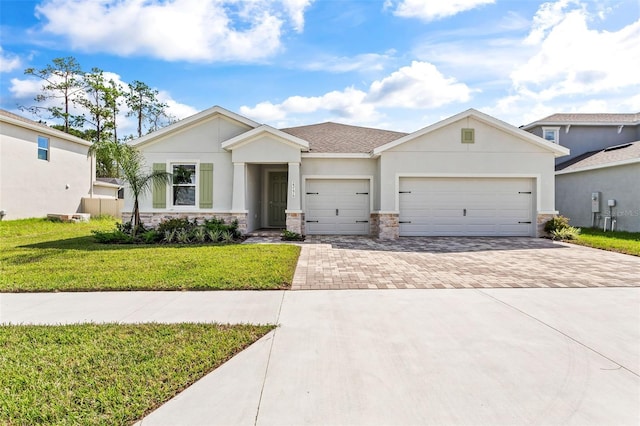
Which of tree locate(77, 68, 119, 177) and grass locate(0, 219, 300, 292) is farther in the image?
tree locate(77, 68, 119, 177)

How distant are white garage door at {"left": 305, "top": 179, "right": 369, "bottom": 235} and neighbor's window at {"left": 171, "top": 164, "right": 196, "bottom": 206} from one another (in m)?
4.25

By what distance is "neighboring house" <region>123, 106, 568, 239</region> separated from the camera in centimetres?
1179

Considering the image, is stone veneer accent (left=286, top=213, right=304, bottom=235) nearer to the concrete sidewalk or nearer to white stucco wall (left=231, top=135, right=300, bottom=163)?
white stucco wall (left=231, top=135, right=300, bottom=163)

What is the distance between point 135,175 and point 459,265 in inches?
405

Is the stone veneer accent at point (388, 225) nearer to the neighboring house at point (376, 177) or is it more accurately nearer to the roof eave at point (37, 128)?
the neighboring house at point (376, 177)

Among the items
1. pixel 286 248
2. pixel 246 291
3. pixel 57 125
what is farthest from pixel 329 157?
pixel 57 125

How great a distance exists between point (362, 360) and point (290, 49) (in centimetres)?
1034

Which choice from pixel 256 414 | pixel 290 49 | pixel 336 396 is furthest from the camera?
pixel 290 49

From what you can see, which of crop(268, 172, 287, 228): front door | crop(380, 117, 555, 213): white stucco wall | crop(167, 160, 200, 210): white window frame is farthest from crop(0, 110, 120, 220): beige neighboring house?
crop(380, 117, 555, 213): white stucco wall

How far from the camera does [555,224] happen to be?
37.9ft

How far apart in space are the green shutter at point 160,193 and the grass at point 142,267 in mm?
2851

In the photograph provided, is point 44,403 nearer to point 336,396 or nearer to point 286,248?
point 336,396

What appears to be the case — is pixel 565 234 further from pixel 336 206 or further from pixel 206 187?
pixel 206 187

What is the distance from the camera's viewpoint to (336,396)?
2457 mm
